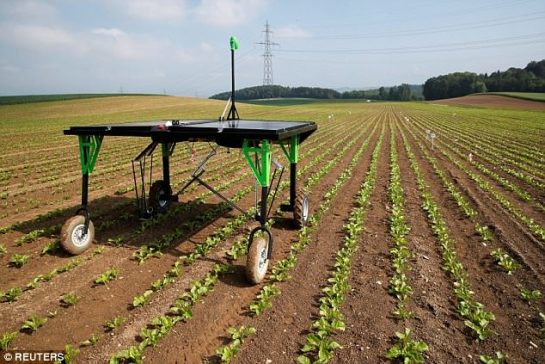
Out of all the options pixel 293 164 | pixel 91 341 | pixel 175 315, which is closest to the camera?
pixel 91 341

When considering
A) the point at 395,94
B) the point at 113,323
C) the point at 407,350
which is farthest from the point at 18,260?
the point at 395,94

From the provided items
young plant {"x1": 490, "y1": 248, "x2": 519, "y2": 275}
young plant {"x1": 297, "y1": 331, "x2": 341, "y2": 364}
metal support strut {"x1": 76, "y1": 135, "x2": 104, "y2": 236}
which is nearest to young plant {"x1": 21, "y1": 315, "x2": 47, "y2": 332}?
metal support strut {"x1": 76, "y1": 135, "x2": 104, "y2": 236}

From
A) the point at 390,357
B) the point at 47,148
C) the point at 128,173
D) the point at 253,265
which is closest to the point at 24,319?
the point at 253,265

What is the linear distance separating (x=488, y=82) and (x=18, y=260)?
173 m

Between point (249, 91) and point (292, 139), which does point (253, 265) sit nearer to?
point (292, 139)

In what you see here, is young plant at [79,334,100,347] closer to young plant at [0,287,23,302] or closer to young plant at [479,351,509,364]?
young plant at [0,287,23,302]

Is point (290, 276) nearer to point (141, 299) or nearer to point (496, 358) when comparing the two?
point (141, 299)

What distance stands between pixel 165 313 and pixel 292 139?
15.0 feet

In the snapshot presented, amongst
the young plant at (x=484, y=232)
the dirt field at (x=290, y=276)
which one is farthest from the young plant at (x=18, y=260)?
the young plant at (x=484, y=232)

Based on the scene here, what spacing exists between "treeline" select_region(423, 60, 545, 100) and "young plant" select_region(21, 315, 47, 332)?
151820mm

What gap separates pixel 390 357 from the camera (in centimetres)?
419

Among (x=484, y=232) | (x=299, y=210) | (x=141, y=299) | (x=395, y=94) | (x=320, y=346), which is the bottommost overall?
(x=320, y=346)

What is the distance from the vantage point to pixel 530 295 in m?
5.46

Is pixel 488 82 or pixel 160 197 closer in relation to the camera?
pixel 160 197
